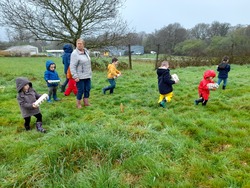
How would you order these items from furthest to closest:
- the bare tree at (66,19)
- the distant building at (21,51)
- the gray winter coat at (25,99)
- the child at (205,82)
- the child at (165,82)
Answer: the distant building at (21,51)
the bare tree at (66,19)
the child at (165,82)
the child at (205,82)
the gray winter coat at (25,99)

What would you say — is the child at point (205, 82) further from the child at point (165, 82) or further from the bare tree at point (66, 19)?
the bare tree at point (66, 19)

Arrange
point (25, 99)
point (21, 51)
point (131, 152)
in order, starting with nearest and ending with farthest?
1. point (131, 152)
2. point (25, 99)
3. point (21, 51)

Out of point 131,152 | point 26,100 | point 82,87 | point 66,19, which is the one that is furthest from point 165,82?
point 66,19

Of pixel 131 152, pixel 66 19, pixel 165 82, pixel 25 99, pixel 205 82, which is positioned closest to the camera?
pixel 131 152

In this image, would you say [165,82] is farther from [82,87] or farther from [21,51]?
[21,51]

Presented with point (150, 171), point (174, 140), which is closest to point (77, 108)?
point (174, 140)

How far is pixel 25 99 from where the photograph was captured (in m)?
4.39

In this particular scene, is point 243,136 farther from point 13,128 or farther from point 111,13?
point 111,13

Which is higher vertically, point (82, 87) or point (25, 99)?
point (25, 99)

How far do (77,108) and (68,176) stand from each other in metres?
3.34

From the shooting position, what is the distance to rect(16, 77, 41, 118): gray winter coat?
4.34m

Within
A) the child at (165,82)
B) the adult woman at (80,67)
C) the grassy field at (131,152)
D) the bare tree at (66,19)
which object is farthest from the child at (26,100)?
the bare tree at (66,19)

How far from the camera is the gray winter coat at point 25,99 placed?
4344 mm

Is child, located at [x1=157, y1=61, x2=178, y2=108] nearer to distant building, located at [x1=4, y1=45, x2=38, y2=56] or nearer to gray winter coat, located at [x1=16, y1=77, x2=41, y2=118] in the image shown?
gray winter coat, located at [x1=16, y1=77, x2=41, y2=118]
